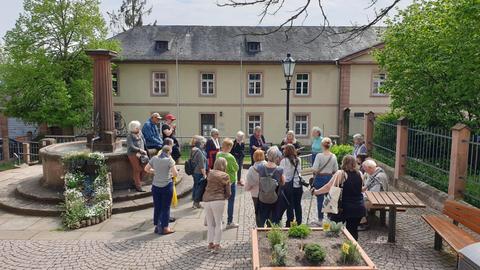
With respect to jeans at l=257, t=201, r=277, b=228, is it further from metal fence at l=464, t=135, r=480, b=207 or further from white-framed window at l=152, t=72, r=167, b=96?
white-framed window at l=152, t=72, r=167, b=96

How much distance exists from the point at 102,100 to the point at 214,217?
5.16 m

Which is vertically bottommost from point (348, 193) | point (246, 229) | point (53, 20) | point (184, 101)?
point (246, 229)

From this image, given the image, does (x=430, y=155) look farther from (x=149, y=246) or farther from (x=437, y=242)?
(x=149, y=246)

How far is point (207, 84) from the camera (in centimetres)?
2634

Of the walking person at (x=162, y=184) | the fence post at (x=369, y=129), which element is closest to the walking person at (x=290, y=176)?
the walking person at (x=162, y=184)

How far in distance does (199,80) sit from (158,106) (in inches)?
135

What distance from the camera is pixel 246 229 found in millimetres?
7082

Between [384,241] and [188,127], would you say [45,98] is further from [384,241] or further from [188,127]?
[384,241]

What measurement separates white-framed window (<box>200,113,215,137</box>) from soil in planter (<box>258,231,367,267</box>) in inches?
860

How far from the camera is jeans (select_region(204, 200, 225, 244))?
5.86 m

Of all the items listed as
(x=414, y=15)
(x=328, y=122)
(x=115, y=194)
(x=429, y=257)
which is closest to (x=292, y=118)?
(x=328, y=122)

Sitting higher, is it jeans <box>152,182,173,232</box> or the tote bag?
the tote bag

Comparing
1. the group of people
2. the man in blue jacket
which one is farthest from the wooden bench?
the man in blue jacket

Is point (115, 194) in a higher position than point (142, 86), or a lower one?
lower
